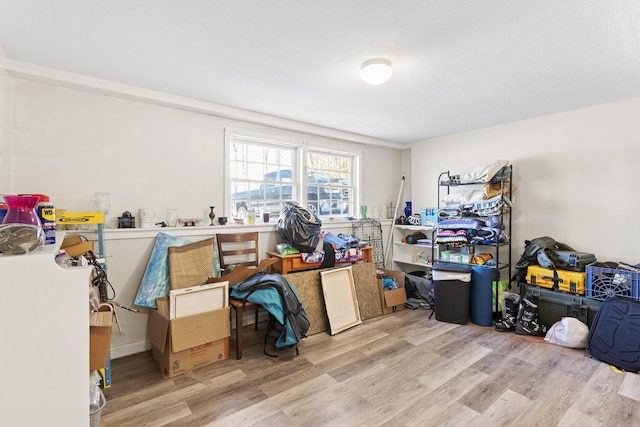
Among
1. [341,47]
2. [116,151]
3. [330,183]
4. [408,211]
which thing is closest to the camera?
[341,47]

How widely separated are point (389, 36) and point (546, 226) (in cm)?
316

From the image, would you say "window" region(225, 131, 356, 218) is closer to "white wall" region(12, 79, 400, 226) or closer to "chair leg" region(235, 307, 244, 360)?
"white wall" region(12, 79, 400, 226)

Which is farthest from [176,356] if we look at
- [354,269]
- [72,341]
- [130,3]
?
[130,3]

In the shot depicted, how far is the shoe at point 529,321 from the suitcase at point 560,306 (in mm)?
77

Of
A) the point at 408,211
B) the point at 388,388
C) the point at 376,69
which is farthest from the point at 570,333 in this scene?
the point at 376,69

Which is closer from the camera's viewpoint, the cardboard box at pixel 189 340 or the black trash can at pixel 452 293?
the cardboard box at pixel 189 340

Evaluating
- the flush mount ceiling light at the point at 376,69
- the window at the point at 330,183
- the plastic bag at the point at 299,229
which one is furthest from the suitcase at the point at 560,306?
the flush mount ceiling light at the point at 376,69

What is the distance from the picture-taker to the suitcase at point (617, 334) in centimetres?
250

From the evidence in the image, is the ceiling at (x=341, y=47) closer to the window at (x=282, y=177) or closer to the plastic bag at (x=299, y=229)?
the window at (x=282, y=177)

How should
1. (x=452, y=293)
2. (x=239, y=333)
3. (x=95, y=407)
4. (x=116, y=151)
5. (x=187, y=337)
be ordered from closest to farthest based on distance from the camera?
(x=95, y=407) < (x=187, y=337) < (x=239, y=333) < (x=116, y=151) < (x=452, y=293)

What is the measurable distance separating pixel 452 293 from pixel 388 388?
1.70 metres

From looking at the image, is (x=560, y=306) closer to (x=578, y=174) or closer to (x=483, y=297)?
(x=483, y=297)

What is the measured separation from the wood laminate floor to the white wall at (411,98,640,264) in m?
1.35

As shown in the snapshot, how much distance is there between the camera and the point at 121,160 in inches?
112
